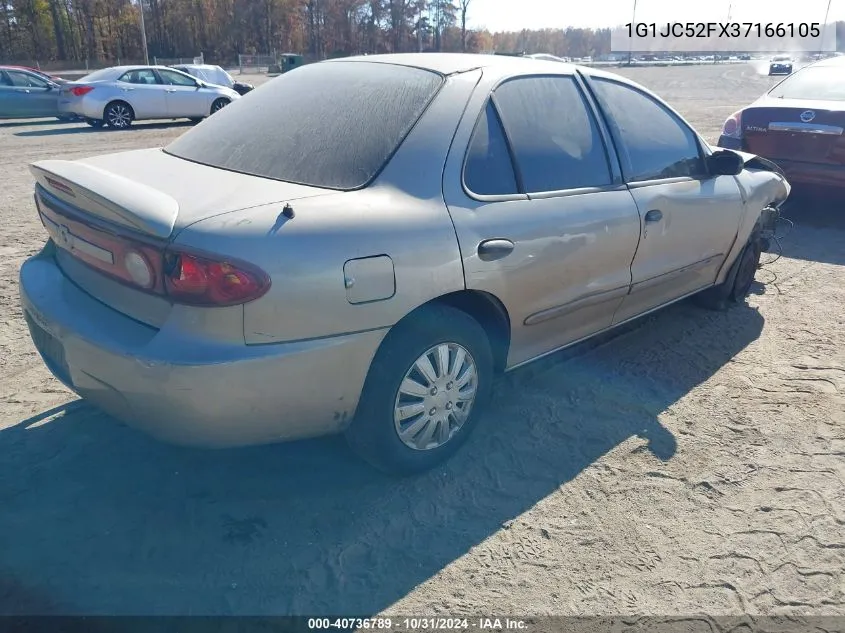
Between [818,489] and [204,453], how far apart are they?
2693 mm

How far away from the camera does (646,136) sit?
A: 3.75 m

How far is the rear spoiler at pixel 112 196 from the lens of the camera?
2258 mm

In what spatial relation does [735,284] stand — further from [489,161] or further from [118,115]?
[118,115]

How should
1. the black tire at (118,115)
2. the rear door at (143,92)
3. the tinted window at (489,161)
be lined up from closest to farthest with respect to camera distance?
the tinted window at (489,161) < the black tire at (118,115) < the rear door at (143,92)

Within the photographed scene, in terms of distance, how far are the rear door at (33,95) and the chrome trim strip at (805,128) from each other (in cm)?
1548

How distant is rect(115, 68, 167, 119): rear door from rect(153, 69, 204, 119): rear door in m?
0.16

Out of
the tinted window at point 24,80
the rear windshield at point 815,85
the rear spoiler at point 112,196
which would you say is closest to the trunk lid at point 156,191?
the rear spoiler at point 112,196

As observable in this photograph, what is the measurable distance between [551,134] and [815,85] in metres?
5.73

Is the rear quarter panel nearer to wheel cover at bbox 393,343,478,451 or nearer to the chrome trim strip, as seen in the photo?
wheel cover at bbox 393,343,478,451

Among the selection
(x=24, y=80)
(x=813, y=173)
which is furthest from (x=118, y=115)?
(x=813, y=173)

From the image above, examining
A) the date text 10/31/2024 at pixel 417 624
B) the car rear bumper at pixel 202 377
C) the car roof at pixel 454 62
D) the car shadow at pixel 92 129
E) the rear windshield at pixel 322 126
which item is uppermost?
the car roof at pixel 454 62

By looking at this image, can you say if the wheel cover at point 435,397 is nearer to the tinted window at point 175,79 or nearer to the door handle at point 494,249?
the door handle at point 494,249

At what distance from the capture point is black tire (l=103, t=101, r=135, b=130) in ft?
49.2

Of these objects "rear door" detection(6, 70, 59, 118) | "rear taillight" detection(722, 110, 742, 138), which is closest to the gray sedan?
"rear door" detection(6, 70, 59, 118)
